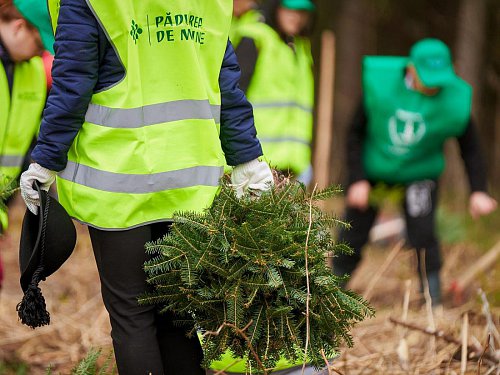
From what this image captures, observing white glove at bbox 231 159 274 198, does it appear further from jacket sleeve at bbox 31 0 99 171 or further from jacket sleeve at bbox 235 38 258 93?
jacket sleeve at bbox 235 38 258 93

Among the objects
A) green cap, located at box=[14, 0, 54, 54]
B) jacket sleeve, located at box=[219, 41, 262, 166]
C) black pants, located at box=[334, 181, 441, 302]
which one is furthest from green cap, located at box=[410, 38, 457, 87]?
green cap, located at box=[14, 0, 54, 54]

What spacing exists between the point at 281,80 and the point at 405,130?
0.82m

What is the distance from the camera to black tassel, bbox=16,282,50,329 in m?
2.76

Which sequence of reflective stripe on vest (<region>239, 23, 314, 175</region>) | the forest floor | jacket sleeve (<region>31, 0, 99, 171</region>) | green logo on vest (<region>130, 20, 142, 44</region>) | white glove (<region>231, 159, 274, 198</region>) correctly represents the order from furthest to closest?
1. reflective stripe on vest (<region>239, 23, 314, 175</region>)
2. the forest floor
3. white glove (<region>231, 159, 274, 198</region>)
4. green logo on vest (<region>130, 20, 142, 44</region>)
5. jacket sleeve (<region>31, 0, 99, 171</region>)

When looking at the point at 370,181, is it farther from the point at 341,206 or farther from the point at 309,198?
the point at 341,206

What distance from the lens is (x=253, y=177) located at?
9.89ft

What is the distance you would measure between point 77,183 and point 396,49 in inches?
452

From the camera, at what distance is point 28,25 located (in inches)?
146

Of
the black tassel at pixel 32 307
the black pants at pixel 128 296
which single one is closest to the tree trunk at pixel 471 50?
the black pants at pixel 128 296

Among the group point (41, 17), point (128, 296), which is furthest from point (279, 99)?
point (128, 296)

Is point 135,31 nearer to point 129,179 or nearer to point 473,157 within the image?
point 129,179

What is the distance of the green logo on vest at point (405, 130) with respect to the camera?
520 cm

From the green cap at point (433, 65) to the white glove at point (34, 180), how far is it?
2912 millimetres

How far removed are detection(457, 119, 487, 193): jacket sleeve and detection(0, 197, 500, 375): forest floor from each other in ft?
1.93
